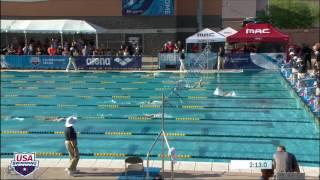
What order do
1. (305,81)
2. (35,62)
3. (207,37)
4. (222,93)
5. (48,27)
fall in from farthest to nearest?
(48,27), (35,62), (207,37), (222,93), (305,81)

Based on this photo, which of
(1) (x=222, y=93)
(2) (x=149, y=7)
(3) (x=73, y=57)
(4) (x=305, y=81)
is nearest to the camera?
(4) (x=305, y=81)

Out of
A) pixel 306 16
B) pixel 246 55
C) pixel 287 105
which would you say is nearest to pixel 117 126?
pixel 287 105

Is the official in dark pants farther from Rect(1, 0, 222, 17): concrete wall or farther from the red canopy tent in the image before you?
Rect(1, 0, 222, 17): concrete wall

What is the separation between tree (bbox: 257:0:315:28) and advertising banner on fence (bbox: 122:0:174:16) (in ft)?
57.0

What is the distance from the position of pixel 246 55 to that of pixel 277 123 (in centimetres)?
1282

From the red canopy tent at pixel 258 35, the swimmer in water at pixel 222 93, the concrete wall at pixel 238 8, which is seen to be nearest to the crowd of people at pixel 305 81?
the red canopy tent at pixel 258 35

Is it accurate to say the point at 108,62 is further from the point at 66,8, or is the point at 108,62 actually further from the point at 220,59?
the point at 66,8

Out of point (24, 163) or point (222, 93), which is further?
point (222, 93)

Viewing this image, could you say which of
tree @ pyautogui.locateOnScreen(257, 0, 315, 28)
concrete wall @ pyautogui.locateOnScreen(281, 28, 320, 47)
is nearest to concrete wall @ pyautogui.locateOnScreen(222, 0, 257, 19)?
tree @ pyautogui.locateOnScreen(257, 0, 315, 28)

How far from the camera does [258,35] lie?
25.4 m

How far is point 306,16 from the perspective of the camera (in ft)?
166

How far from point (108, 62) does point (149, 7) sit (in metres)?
7.94

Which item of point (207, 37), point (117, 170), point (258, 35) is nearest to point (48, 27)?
point (207, 37)

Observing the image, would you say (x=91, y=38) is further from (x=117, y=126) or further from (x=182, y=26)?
(x=117, y=126)
